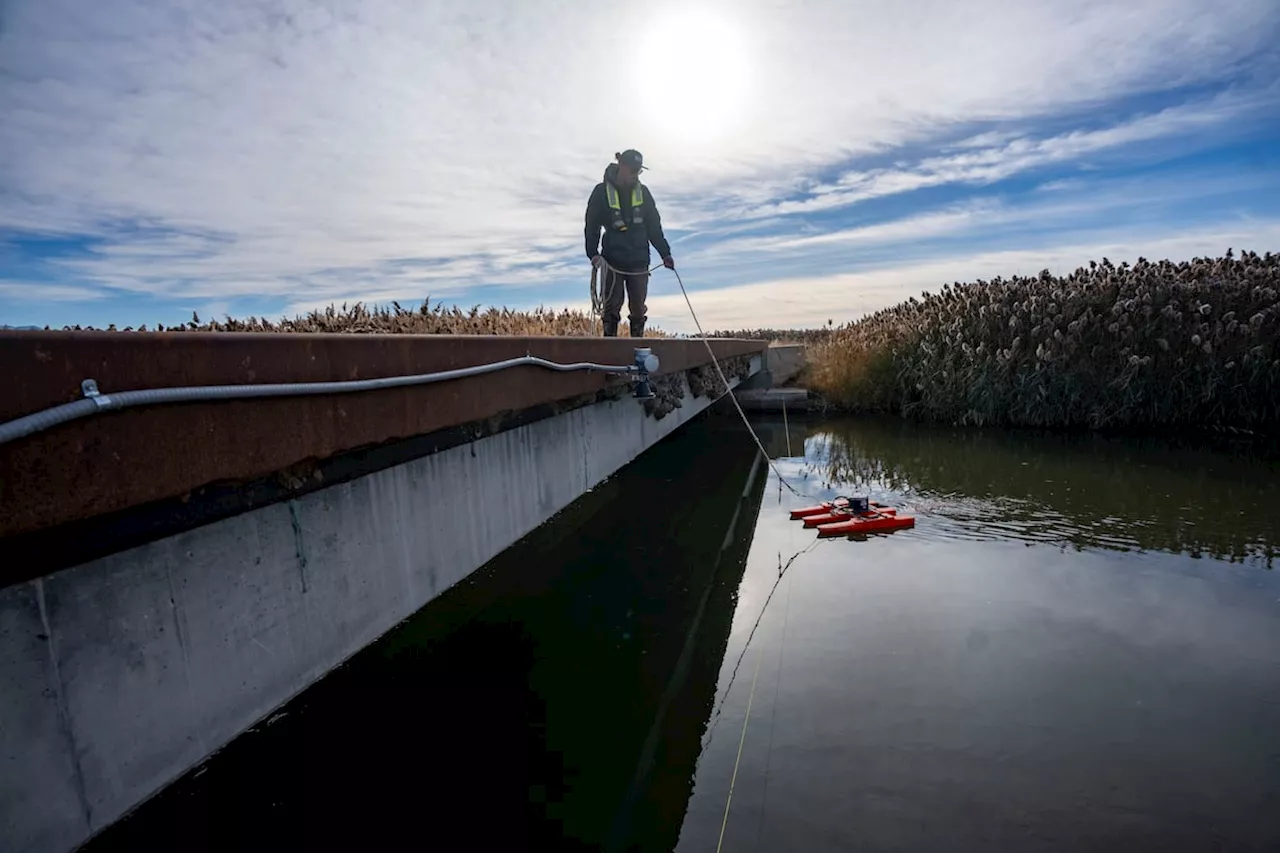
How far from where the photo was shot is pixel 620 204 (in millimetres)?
8391

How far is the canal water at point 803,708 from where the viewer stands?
246 centimetres

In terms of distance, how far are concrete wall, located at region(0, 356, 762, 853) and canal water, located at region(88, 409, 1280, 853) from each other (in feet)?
3.38

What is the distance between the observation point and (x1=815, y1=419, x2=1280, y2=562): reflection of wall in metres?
5.86

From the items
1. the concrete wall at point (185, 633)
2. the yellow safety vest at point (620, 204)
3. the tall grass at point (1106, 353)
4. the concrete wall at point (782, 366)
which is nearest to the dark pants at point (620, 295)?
the yellow safety vest at point (620, 204)

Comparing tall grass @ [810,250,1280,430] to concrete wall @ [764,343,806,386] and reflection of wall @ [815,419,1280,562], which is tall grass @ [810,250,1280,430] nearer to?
reflection of wall @ [815,419,1280,562]

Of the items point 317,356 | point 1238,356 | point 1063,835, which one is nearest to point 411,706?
point 317,356

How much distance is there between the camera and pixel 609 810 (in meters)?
2.60

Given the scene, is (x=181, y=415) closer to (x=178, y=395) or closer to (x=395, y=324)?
(x=178, y=395)

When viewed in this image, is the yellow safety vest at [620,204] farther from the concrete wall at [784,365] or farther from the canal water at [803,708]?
the concrete wall at [784,365]

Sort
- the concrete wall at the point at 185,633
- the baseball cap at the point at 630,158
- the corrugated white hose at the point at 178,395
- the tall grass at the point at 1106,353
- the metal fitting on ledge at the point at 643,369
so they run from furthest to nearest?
the tall grass at the point at 1106,353 → the baseball cap at the point at 630,158 → the metal fitting on ledge at the point at 643,369 → the concrete wall at the point at 185,633 → the corrugated white hose at the point at 178,395

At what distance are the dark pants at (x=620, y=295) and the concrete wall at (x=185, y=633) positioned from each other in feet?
20.7

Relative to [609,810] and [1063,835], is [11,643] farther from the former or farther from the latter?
[1063,835]

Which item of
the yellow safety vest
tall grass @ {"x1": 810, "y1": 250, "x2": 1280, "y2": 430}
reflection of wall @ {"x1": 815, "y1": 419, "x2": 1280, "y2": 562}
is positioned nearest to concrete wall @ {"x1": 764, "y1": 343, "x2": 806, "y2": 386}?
tall grass @ {"x1": 810, "y1": 250, "x2": 1280, "y2": 430}

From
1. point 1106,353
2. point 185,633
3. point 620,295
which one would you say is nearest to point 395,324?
point 620,295
